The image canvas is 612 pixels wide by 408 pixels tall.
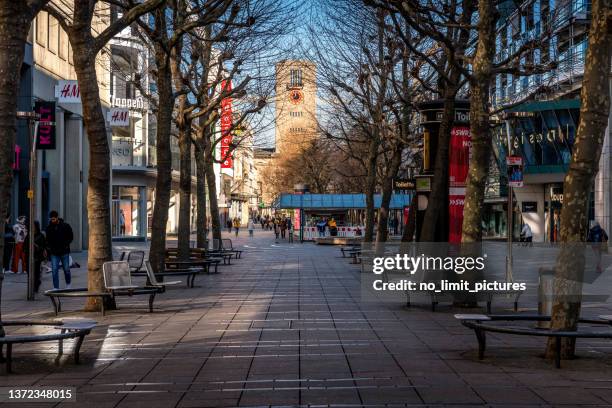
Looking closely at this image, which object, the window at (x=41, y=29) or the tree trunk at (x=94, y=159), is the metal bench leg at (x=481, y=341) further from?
the window at (x=41, y=29)

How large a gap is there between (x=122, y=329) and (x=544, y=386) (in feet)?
23.1

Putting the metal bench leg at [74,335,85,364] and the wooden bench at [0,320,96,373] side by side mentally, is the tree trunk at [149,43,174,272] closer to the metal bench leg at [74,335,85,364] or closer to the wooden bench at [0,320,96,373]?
the wooden bench at [0,320,96,373]

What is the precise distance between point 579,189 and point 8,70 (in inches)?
248

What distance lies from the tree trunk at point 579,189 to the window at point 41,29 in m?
28.6

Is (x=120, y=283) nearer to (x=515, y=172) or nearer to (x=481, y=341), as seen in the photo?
(x=481, y=341)

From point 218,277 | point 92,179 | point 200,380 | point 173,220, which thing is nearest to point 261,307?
point 92,179

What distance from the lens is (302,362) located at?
10484 mm

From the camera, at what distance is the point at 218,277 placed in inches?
1069

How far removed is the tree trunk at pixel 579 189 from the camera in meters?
10.5

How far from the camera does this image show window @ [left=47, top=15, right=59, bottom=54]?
125ft

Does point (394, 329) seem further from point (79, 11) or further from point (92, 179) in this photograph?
point (79, 11)

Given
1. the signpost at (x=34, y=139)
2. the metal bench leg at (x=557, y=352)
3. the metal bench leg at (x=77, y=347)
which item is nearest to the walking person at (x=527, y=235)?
the signpost at (x=34, y=139)

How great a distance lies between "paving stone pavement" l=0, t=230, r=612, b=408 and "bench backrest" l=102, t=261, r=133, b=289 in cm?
51

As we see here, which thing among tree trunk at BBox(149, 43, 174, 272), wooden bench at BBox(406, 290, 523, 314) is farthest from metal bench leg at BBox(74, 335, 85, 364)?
tree trunk at BBox(149, 43, 174, 272)
